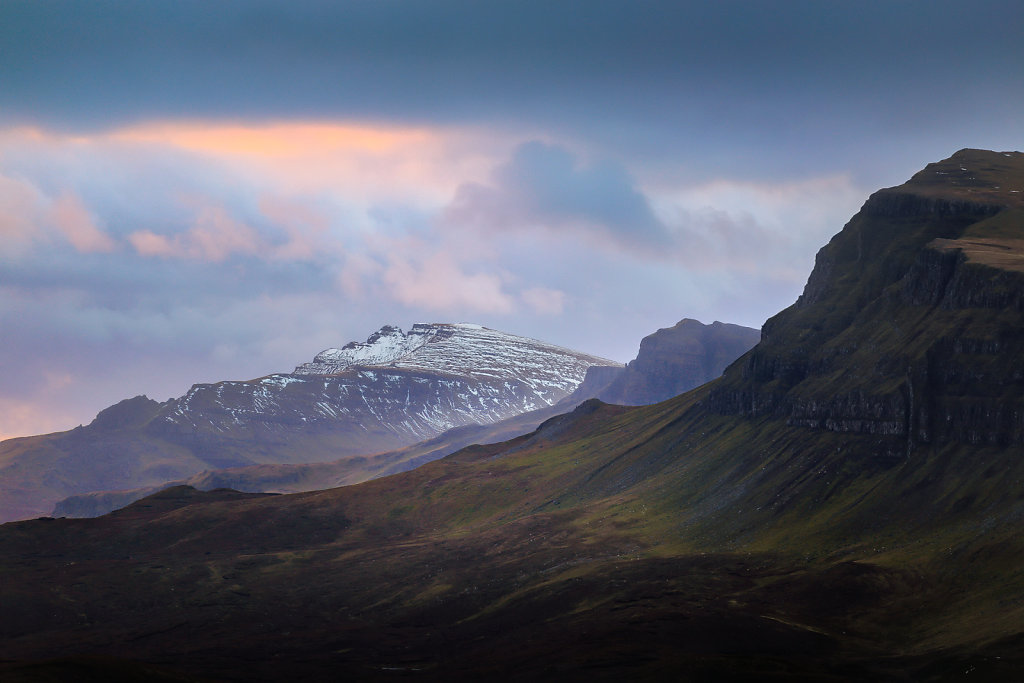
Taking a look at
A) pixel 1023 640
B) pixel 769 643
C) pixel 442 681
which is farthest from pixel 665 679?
pixel 1023 640

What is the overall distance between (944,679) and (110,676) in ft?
393

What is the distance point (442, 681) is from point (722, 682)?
4789cm

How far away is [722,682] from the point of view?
17938cm

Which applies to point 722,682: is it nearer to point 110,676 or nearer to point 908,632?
point 908,632

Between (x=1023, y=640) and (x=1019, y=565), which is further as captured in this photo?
(x=1019, y=565)

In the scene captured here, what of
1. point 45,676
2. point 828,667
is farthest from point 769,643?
point 45,676

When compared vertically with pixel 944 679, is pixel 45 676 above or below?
above

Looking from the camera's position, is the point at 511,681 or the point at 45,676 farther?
the point at 511,681

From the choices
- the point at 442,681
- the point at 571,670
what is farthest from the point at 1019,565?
the point at 442,681

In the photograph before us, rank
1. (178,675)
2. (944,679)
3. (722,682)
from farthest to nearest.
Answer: (178,675) < (722,682) < (944,679)

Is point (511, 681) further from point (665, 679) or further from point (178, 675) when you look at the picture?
point (178, 675)

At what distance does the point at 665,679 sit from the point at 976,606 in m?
53.1

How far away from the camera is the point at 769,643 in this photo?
19838 centimetres

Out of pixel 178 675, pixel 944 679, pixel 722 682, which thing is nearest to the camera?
pixel 944 679
